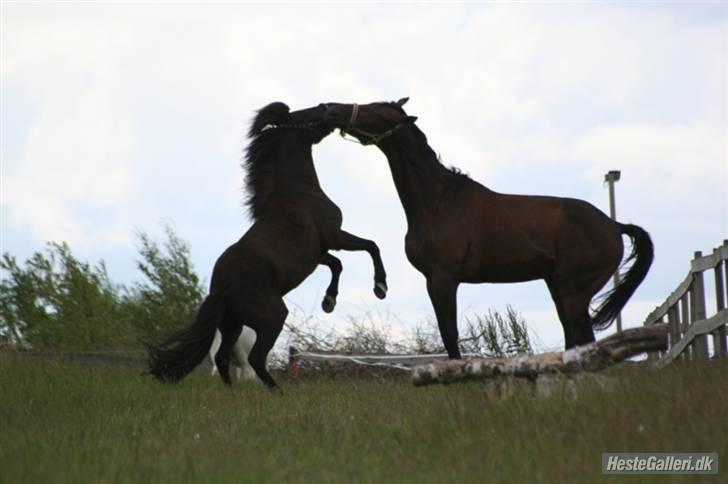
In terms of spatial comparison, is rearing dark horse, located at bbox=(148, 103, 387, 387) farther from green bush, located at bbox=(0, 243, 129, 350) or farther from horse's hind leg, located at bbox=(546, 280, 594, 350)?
green bush, located at bbox=(0, 243, 129, 350)

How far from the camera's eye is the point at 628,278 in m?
11.0

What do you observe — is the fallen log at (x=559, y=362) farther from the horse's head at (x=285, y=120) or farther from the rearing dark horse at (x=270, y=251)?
the horse's head at (x=285, y=120)

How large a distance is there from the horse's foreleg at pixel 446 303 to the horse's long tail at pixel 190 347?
2395mm

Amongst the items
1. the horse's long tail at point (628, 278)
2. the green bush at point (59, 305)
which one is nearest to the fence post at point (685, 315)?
the horse's long tail at point (628, 278)

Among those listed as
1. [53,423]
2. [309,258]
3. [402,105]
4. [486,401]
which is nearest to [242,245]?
[309,258]

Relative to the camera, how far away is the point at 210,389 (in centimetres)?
1167

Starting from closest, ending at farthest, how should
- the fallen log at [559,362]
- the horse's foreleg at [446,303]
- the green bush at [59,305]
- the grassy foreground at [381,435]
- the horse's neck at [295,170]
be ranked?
the grassy foreground at [381,435] → the fallen log at [559,362] → the horse's foreleg at [446,303] → the horse's neck at [295,170] → the green bush at [59,305]

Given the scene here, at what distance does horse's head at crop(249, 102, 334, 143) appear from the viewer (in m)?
12.7

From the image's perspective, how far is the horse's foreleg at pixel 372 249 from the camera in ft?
40.2

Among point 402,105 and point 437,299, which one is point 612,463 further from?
point 402,105

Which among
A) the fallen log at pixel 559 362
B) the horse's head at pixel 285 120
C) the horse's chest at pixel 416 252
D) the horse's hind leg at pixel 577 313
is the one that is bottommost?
the fallen log at pixel 559 362

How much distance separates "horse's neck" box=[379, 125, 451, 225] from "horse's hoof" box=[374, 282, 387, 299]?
1.56 m

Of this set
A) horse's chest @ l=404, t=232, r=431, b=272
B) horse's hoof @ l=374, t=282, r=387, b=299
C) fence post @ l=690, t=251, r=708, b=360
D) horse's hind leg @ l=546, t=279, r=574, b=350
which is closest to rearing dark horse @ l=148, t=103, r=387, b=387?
horse's hoof @ l=374, t=282, r=387, b=299

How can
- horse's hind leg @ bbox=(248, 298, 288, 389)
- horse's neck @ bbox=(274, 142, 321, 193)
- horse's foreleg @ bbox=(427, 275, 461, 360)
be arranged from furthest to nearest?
horse's neck @ bbox=(274, 142, 321, 193) → horse's hind leg @ bbox=(248, 298, 288, 389) → horse's foreleg @ bbox=(427, 275, 461, 360)
